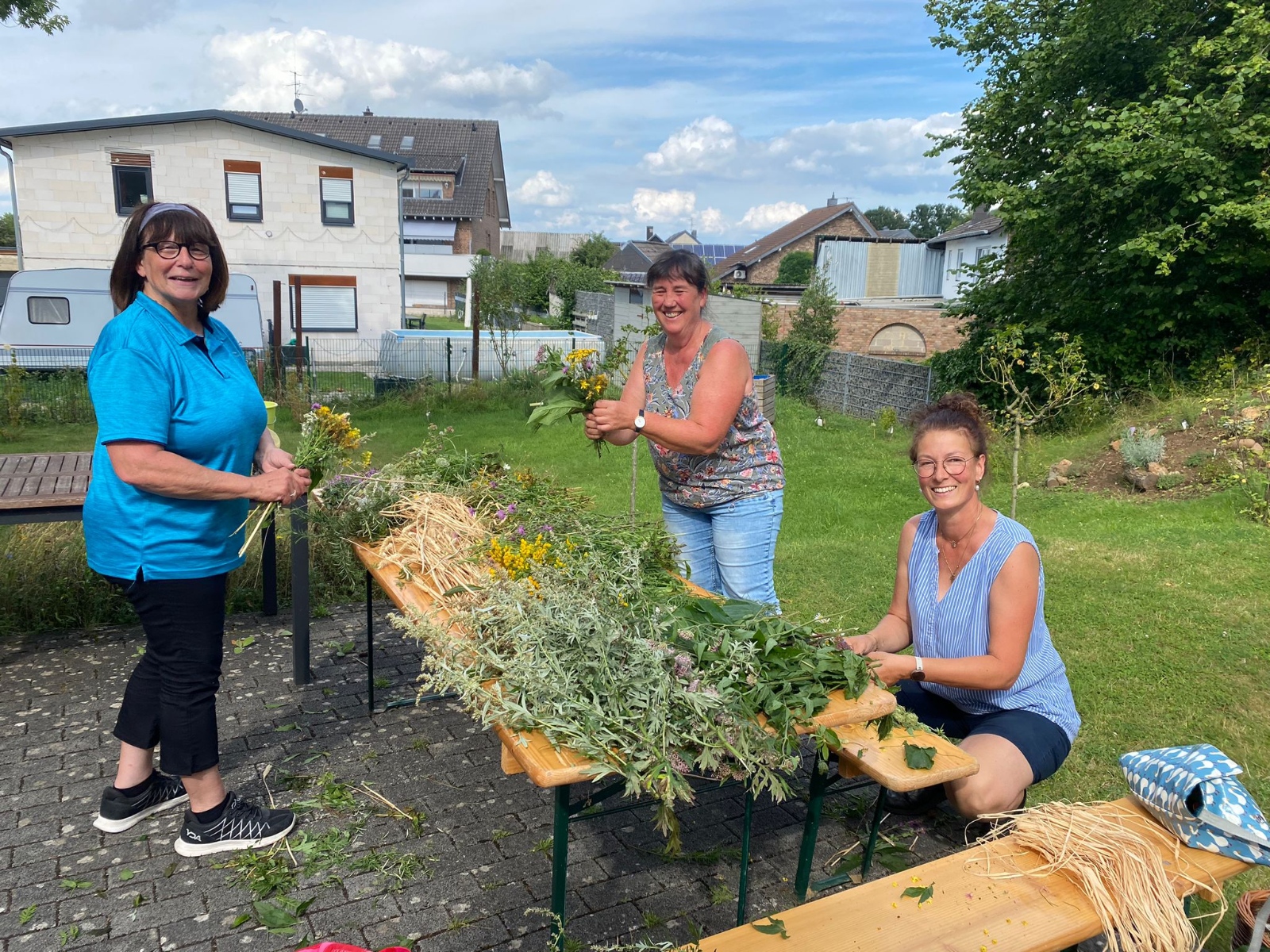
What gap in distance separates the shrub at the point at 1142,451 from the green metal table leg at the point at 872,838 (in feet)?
26.8

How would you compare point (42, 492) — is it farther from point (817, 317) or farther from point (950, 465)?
point (817, 317)

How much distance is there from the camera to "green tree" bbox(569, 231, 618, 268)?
47094 mm

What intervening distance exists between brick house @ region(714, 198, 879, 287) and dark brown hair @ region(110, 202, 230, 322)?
42162 millimetres

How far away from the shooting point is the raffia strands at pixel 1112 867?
2041 mm

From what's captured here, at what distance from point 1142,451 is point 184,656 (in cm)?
989

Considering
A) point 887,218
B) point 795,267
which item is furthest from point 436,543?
point 887,218

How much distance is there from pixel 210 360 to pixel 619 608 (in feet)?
5.21

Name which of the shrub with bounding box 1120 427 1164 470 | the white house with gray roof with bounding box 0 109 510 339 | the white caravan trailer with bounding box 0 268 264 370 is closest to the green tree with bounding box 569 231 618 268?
the white house with gray roof with bounding box 0 109 510 339

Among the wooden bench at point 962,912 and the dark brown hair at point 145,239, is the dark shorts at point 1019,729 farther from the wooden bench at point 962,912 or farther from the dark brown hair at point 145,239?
the dark brown hair at point 145,239

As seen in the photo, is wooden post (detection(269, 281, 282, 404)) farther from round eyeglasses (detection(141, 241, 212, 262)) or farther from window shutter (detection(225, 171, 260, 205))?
round eyeglasses (detection(141, 241, 212, 262))

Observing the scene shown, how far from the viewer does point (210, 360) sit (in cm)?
278

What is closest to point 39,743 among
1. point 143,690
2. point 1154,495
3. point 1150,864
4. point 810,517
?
point 143,690

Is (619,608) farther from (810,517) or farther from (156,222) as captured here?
(810,517)

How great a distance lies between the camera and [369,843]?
10.2ft
